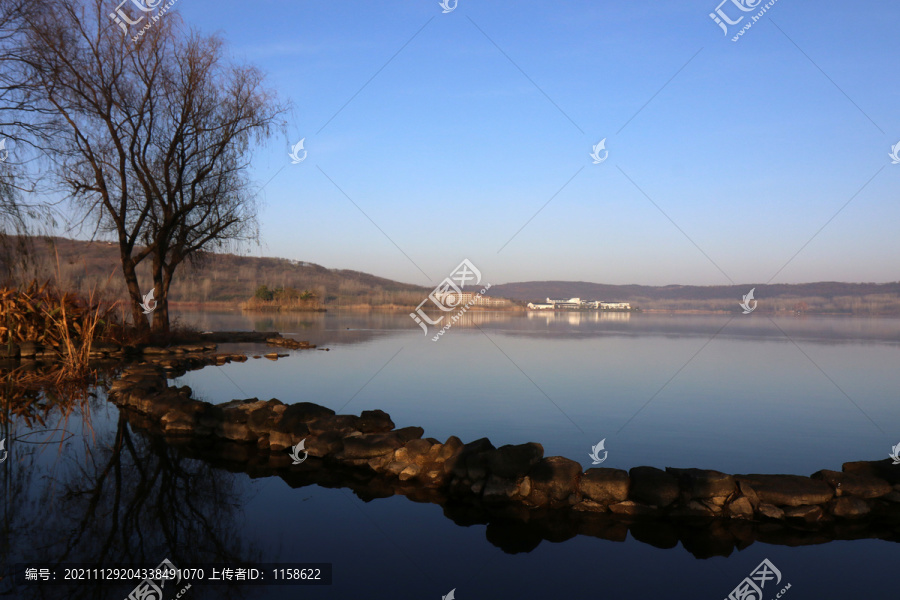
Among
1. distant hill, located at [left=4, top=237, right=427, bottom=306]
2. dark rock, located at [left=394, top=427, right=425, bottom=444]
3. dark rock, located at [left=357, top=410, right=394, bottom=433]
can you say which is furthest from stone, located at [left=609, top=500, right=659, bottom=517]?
distant hill, located at [left=4, top=237, right=427, bottom=306]

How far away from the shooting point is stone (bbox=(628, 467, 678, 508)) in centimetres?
463

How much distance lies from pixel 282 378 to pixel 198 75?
9.94 metres

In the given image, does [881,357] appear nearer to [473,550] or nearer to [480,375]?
[480,375]

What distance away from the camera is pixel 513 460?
502cm

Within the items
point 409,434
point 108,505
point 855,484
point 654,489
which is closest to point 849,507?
point 855,484

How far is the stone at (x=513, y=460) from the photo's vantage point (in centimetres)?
498

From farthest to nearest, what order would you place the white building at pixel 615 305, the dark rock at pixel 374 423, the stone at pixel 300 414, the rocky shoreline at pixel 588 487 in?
the white building at pixel 615 305 → the dark rock at pixel 374 423 → the stone at pixel 300 414 → the rocky shoreline at pixel 588 487

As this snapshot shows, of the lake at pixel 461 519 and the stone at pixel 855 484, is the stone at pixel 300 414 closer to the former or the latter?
the lake at pixel 461 519

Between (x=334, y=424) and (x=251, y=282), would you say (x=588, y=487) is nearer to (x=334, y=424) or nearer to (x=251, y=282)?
(x=334, y=424)

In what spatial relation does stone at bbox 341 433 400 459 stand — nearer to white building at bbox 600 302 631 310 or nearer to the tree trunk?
the tree trunk

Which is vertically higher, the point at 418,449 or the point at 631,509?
the point at 418,449

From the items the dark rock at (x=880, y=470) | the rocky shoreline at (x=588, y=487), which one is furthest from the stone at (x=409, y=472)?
the dark rock at (x=880, y=470)

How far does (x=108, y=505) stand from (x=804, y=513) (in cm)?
529

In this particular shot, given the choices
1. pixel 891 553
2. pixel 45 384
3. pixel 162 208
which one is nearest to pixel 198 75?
pixel 162 208
